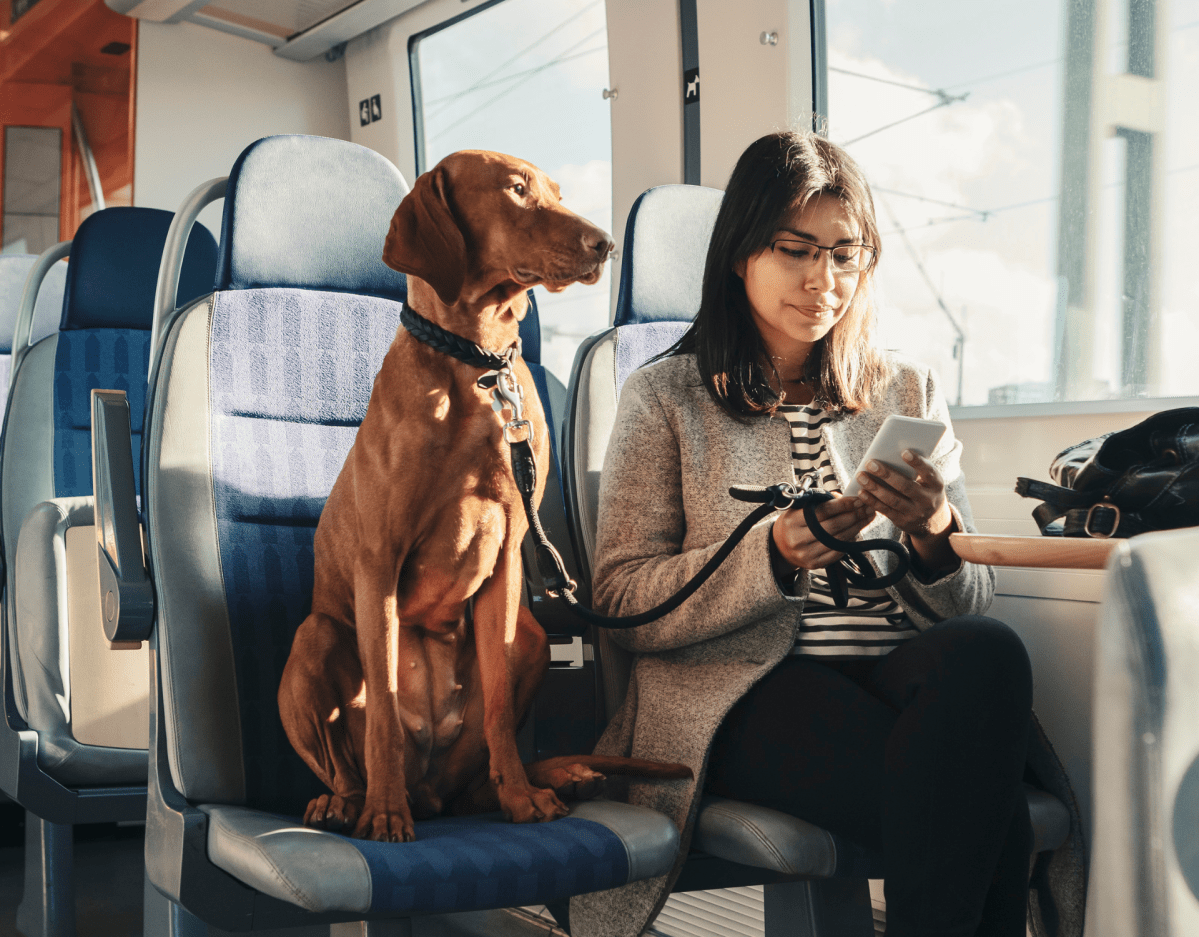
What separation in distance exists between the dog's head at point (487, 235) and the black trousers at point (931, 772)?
0.61 metres

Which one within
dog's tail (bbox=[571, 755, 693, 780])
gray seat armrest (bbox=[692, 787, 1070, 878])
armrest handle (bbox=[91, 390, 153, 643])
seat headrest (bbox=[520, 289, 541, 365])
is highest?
seat headrest (bbox=[520, 289, 541, 365])

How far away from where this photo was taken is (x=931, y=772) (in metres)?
1.07

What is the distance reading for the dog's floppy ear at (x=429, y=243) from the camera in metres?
1.30

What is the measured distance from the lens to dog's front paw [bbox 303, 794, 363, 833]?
1.18m

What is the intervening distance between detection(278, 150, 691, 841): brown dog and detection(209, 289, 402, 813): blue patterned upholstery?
0.09 meters

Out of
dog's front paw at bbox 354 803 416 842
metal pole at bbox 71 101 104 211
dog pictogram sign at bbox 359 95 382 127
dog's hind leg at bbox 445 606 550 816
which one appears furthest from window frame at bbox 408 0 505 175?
dog's front paw at bbox 354 803 416 842

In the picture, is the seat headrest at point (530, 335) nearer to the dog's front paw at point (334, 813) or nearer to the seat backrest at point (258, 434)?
the seat backrest at point (258, 434)

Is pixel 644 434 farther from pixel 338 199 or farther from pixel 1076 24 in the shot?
pixel 1076 24

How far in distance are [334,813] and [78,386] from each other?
58.4 inches

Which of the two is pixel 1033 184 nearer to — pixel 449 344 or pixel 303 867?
pixel 449 344

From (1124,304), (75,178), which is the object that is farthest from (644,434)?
(75,178)

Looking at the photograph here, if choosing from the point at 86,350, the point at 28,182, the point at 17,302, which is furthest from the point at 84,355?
the point at 28,182

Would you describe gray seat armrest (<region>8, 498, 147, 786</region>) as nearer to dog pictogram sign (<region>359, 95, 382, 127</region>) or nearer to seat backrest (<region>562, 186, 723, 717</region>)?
seat backrest (<region>562, 186, 723, 717</region>)

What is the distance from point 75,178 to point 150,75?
68 centimetres
